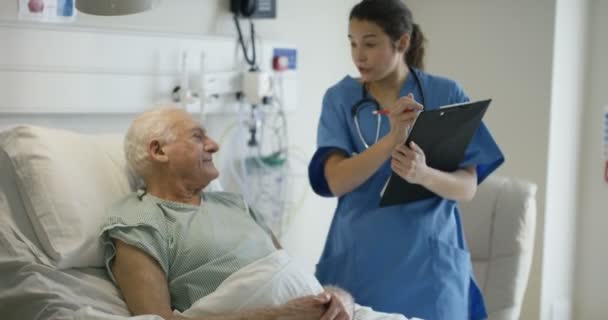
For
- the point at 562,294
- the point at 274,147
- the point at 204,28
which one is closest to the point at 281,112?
the point at 274,147

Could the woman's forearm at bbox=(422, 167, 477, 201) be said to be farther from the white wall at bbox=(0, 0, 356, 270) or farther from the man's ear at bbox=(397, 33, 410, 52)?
the white wall at bbox=(0, 0, 356, 270)

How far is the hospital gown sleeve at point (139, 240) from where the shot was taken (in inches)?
66.8

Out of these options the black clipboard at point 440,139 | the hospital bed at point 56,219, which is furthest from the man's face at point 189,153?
the black clipboard at point 440,139

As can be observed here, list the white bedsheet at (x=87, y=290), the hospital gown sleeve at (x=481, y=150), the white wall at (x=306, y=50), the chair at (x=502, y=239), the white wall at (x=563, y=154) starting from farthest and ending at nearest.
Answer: the white wall at (x=563, y=154) → the white wall at (x=306, y=50) → the chair at (x=502, y=239) → the hospital gown sleeve at (x=481, y=150) → the white bedsheet at (x=87, y=290)

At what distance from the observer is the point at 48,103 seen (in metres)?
2.23

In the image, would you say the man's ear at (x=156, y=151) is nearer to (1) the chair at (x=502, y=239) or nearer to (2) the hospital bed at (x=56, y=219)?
(2) the hospital bed at (x=56, y=219)

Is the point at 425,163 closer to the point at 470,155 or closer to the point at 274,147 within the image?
the point at 470,155

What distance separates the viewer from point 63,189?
1.81 meters

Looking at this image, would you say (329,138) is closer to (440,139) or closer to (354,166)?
(354,166)

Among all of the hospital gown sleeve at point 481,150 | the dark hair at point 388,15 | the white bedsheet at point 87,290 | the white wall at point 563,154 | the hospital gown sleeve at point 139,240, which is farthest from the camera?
the white wall at point 563,154

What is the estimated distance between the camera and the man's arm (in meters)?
1.57

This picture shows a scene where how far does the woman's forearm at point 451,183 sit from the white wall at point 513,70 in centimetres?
98

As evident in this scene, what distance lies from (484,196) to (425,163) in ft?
1.92

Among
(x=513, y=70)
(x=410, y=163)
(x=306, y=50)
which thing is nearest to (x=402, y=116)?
(x=410, y=163)
